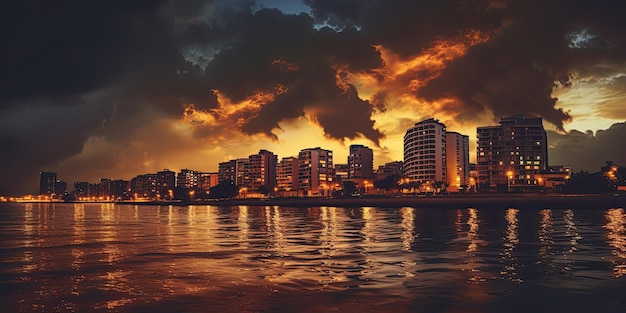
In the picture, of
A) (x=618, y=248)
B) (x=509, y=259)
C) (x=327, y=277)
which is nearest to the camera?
(x=327, y=277)

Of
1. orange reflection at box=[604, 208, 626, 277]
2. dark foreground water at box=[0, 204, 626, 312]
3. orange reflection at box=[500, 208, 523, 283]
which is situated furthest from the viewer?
orange reflection at box=[604, 208, 626, 277]

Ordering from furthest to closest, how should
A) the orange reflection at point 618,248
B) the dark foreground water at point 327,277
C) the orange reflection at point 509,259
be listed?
the orange reflection at point 618,248, the orange reflection at point 509,259, the dark foreground water at point 327,277

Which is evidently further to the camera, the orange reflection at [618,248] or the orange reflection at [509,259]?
the orange reflection at [618,248]

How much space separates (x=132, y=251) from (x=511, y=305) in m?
25.4

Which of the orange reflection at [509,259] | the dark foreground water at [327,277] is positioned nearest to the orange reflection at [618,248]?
the dark foreground water at [327,277]

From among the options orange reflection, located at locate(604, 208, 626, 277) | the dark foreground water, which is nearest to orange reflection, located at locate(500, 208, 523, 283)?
the dark foreground water

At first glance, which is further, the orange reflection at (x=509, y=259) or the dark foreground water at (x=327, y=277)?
the orange reflection at (x=509, y=259)

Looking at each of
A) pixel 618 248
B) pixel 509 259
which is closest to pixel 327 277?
pixel 509 259

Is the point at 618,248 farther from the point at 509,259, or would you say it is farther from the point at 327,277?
the point at 327,277

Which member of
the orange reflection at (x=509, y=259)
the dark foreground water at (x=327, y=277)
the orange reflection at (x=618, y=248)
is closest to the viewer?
the dark foreground water at (x=327, y=277)

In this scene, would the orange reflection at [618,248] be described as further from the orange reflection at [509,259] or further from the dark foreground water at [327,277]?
the orange reflection at [509,259]

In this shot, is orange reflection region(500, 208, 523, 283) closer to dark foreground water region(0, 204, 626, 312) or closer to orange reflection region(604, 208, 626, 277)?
dark foreground water region(0, 204, 626, 312)

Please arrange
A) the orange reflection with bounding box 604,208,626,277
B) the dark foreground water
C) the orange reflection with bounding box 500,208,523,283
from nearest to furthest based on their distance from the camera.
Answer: the dark foreground water < the orange reflection with bounding box 500,208,523,283 < the orange reflection with bounding box 604,208,626,277

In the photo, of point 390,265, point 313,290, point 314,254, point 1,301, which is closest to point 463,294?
point 313,290
